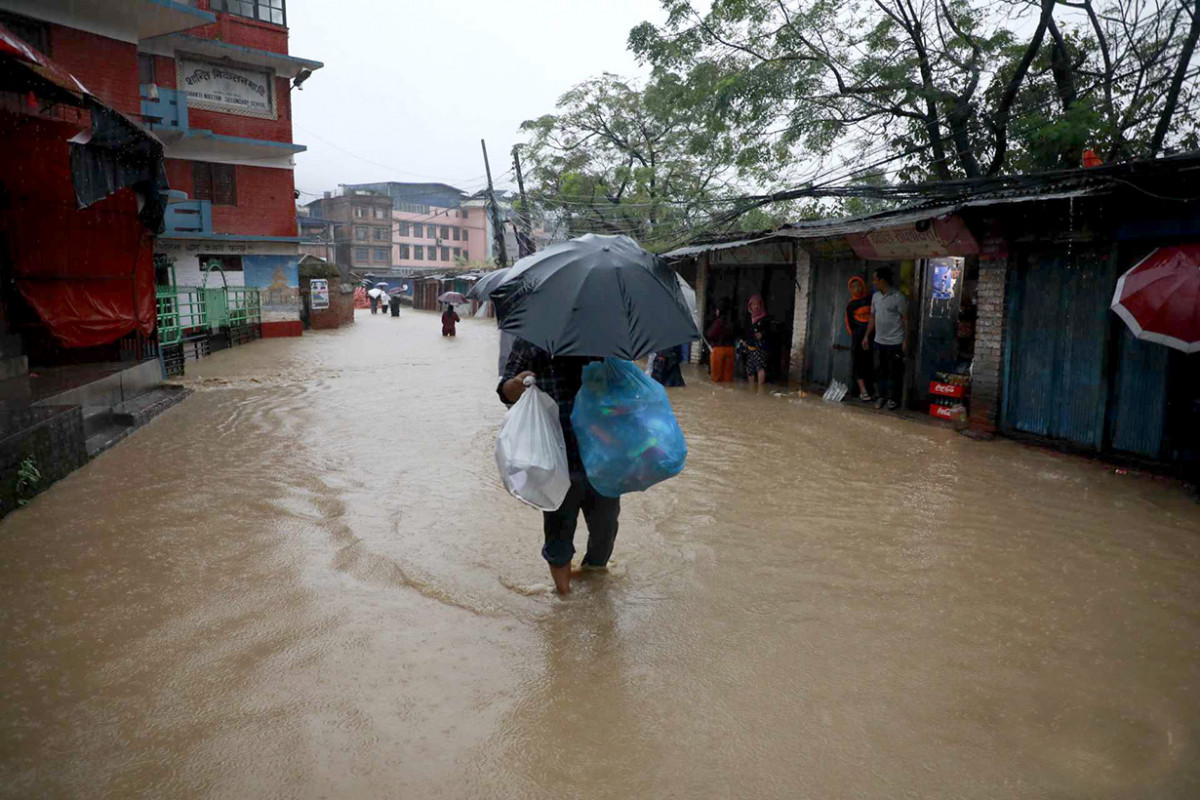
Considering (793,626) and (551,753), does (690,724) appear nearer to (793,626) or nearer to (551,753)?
(551,753)

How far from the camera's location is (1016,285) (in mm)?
8391

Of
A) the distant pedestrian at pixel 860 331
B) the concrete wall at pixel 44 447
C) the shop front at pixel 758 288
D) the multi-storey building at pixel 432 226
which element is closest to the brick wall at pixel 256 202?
the shop front at pixel 758 288

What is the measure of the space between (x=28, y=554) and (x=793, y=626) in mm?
4487

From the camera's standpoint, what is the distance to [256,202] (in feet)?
75.8

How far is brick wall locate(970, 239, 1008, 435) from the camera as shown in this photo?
334 inches

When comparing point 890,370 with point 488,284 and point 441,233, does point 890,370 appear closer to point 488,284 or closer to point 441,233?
point 488,284

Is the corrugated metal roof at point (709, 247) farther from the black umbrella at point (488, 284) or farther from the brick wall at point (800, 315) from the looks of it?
the black umbrella at point (488, 284)

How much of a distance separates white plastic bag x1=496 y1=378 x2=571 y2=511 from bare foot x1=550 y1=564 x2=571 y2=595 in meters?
0.59

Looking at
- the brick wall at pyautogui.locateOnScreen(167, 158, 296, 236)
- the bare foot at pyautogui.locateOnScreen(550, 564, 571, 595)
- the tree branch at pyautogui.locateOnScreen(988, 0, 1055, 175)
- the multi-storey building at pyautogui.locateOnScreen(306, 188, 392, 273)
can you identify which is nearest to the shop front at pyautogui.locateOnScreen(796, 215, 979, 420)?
the tree branch at pyautogui.locateOnScreen(988, 0, 1055, 175)

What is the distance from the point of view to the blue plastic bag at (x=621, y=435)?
3.48 metres

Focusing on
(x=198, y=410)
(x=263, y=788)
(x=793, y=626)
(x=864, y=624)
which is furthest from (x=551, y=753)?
(x=198, y=410)

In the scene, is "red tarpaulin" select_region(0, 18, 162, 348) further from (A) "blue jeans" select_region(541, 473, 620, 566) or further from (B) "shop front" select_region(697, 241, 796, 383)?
(B) "shop front" select_region(697, 241, 796, 383)

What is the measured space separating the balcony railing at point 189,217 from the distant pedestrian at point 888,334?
1831 centimetres

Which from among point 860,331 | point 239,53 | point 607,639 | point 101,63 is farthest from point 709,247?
point 239,53
